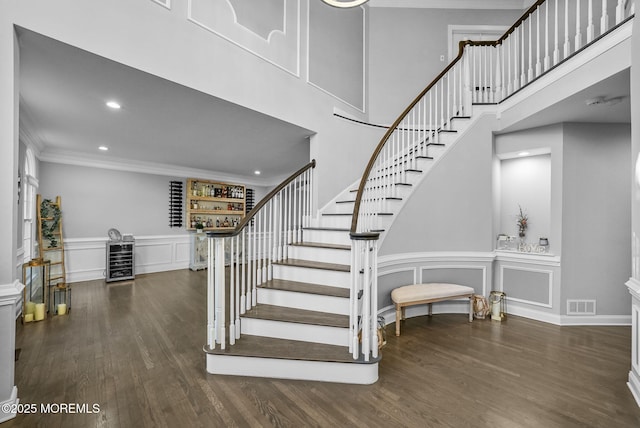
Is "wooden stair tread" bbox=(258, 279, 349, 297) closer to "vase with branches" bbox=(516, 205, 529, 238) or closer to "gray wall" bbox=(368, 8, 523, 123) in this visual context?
"vase with branches" bbox=(516, 205, 529, 238)

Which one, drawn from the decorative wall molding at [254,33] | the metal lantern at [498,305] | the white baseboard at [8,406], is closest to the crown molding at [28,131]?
the decorative wall molding at [254,33]

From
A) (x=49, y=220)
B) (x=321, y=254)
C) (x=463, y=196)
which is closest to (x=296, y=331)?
(x=321, y=254)

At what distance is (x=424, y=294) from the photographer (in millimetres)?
3586

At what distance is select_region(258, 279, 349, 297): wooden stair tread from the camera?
9.77ft

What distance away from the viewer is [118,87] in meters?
2.84

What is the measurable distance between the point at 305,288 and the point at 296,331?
49 cm

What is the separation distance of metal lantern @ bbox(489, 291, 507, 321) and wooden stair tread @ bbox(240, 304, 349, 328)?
7.93ft

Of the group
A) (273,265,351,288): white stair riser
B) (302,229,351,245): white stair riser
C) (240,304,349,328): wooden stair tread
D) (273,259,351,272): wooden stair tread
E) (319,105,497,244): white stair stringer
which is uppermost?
(319,105,497,244): white stair stringer

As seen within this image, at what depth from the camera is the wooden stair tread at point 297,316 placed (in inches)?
106

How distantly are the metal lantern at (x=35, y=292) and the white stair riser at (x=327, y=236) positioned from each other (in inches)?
142

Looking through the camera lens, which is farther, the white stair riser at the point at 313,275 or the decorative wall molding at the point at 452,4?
the decorative wall molding at the point at 452,4

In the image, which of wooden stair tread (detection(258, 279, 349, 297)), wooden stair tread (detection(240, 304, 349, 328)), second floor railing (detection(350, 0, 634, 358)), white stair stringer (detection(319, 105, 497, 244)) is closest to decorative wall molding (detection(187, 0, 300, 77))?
second floor railing (detection(350, 0, 634, 358))

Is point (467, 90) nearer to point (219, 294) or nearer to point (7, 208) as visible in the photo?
point (219, 294)

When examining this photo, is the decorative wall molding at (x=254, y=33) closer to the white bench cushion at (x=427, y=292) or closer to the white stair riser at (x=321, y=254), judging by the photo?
the white stair riser at (x=321, y=254)
